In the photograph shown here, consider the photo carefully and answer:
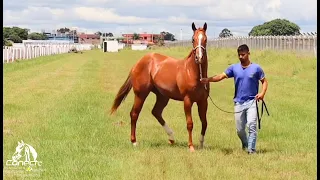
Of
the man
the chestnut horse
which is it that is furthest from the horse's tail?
the man

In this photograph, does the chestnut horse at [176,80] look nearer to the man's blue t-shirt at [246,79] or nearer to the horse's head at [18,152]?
the man's blue t-shirt at [246,79]

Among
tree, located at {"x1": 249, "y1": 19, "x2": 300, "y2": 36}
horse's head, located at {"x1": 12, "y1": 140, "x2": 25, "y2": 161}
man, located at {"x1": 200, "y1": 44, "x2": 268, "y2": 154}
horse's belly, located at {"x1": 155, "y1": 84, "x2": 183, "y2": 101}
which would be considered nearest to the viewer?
horse's head, located at {"x1": 12, "y1": 140, "x2": 25, "y2": 161}

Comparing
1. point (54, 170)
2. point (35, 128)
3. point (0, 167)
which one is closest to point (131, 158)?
point (54, 170)

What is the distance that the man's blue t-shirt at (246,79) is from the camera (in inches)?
372

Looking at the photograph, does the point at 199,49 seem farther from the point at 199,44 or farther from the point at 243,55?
the point at 243,55

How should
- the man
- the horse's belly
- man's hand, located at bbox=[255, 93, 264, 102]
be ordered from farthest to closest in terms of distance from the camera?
the horse's belly
the man
man's hand, located at bbox=[255, 93, 264, 102]

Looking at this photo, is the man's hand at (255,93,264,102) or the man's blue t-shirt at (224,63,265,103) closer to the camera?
the man's hand at (255,93,264,102)

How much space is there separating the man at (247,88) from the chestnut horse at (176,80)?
259mm

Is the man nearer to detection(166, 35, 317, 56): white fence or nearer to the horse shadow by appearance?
the horse shadow

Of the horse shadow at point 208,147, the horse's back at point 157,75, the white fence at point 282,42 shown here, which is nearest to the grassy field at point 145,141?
the horse shadow at point 208,147

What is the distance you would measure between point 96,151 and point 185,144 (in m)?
1.86

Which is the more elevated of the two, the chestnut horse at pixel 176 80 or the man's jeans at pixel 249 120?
the chestnut horse at pixel 176 80

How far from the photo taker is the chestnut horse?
9.62 m

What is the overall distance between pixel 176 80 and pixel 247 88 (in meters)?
1.24
